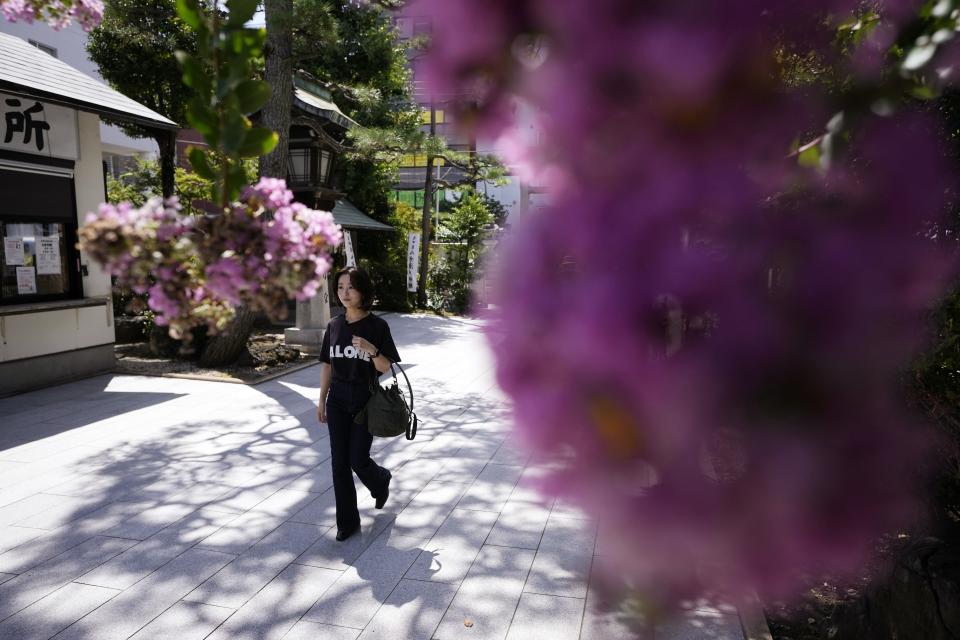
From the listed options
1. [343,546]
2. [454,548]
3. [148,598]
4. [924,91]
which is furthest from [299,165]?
[924,91]

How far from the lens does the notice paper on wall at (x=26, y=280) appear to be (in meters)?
8.06

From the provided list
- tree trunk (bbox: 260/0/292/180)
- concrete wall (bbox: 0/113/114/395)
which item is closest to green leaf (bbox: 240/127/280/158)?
tree trunk (bbox: 260/0/292/180)

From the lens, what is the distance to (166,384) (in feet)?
27.5

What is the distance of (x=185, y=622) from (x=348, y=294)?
1.92 m

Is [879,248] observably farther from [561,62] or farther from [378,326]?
[378,326]

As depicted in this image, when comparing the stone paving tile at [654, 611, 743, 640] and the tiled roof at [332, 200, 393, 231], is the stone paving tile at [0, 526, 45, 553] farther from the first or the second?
the tiled roof at [332, 200, 393, 231]

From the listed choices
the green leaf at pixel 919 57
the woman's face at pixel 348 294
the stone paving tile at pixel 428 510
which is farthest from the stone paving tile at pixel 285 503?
the green leaf at pixel 919 57

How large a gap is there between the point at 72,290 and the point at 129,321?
2492 mm

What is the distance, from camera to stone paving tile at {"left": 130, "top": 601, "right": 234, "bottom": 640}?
3033mm

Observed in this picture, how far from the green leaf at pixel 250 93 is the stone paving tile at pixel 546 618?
2.85 m

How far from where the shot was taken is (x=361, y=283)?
396 cm

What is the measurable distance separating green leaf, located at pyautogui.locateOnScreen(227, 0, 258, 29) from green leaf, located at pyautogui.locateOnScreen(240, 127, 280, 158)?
14cm

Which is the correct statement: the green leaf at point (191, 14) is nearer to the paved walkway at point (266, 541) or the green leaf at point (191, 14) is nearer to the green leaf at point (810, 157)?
the green leaf at point (810, 157)

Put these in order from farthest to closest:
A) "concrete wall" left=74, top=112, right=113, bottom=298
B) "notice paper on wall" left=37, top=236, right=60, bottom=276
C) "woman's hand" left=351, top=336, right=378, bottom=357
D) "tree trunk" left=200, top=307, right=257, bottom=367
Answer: "tree trunk" left=200, top=307, right=257, bottom=367, "concrete wall" left=74, top=112, right=113, bottom=298, "notice paper on wall" left=37, top=236, right=60, bottom=276, "woman's hand" left=351, top=336, right=378, bottom=357
